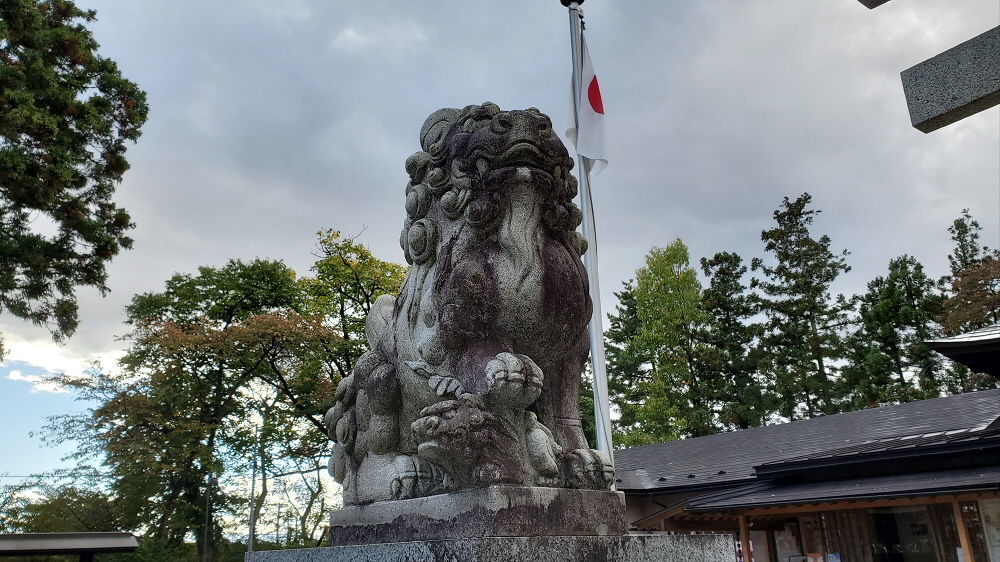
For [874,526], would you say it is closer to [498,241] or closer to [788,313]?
[498,241]

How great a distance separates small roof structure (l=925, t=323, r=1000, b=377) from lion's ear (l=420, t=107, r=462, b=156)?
7750mm

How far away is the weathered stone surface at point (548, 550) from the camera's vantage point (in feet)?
6.96

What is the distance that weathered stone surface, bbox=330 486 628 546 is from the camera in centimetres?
234

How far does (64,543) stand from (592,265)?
742 cm

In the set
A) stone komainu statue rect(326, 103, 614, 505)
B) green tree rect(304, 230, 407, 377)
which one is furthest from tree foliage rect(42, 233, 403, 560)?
stone komainu statue rect(326, 103, 614, 505)

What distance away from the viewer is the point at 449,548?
2.13 metres

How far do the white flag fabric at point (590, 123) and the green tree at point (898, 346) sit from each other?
17.6m

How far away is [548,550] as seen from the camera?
2209 mm

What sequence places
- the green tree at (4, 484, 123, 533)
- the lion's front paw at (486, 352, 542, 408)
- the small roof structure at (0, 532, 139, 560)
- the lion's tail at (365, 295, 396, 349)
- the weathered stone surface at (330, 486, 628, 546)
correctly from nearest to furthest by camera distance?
the weathered stone surface at (330, 486, 628, 546) → the lion's front paw at (486, 352, 542, 408) → the lion's tail at (365, 295, 396, 349) → the small roof structure at (0, 532, 139, 560) → the green tree at (4, 484, 123, 533)

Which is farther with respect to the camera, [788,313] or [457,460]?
[788,313]

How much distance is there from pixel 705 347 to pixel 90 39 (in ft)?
69.8

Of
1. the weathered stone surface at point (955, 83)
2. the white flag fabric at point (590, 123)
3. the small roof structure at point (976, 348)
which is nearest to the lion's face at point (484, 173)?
the weathered stone surface at point (955, 83)

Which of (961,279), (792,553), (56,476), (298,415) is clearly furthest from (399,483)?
(961,279)

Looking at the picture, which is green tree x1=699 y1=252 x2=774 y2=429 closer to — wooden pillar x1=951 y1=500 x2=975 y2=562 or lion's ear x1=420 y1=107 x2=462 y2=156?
wooden pillar x1=951 y1=500 x2=975 y2=562
